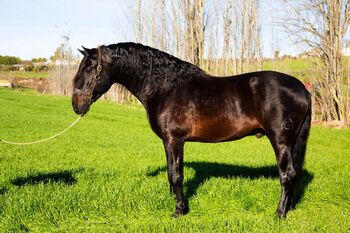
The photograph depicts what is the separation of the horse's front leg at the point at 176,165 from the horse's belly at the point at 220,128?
236mm

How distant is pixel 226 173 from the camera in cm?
636

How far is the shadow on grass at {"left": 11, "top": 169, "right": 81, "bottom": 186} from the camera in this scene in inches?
216

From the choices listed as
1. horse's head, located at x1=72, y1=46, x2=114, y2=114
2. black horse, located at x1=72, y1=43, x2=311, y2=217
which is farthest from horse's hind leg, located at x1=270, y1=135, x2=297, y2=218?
horse's head, located at x1=72, y1=46, x2=114, y2=114

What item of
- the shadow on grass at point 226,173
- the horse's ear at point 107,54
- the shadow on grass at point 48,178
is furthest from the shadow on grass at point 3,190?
the horse's ear at point 107,54

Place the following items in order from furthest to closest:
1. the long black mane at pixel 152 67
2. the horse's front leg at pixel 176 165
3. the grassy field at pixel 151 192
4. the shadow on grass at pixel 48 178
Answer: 1. the shadow on grass at pixel 48 178
2. the long black mane at pixel 152 67
3. the horse's front leg at pixel 176 165
4. the grassy field at pixel 151 192

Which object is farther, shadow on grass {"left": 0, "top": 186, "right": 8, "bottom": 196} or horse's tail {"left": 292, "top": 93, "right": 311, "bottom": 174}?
shadow on grass {"left": 0, "top": 186, "right": 8, "bottom": 196}

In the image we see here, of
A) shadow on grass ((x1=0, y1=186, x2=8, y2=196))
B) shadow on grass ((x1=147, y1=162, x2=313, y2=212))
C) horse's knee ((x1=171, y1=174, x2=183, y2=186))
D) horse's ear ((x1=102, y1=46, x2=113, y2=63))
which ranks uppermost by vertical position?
horse's ear ((x1=102, y1=46, x2=113, y2=63))

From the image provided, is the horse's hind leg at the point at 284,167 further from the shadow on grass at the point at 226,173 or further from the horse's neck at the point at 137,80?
the horse's neck at the point at 137,80

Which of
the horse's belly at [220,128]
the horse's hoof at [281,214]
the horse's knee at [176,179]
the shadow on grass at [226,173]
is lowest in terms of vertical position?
the shadow on grass at [226,173]

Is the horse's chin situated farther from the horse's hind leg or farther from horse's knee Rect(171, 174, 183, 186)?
the horse's hind leg

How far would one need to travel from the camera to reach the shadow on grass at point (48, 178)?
5.48m

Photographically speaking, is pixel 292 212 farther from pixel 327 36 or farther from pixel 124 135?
pixel 327 36

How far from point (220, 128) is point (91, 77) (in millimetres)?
1757

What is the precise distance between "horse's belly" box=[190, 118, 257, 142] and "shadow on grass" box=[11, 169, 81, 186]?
8.12 feet
